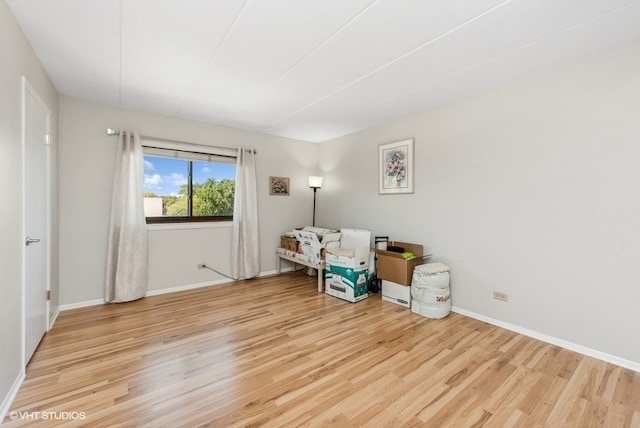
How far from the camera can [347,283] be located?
341 centimetres

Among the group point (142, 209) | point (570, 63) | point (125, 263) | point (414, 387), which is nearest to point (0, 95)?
point (142, 209)

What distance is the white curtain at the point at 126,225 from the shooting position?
3262 millimetres

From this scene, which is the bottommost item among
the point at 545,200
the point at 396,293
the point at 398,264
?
the point at 396,293

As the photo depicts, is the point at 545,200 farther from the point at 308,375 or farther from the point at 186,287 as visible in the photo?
the point at 186,287

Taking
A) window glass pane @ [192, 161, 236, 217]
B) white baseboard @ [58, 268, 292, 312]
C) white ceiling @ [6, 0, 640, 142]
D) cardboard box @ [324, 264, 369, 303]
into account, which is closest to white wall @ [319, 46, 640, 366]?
white ceiling @ [6, 0, 640, 142]

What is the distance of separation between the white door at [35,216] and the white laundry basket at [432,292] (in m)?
3.30

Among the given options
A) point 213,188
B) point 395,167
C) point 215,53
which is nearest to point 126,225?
point 213,188

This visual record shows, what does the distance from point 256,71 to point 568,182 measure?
2.86m

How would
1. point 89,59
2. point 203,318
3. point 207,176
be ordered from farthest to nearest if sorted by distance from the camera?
point 207,176
point 203,318
point 89,59

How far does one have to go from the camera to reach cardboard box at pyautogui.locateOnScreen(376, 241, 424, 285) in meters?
3.15

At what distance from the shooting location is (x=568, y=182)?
7.63ft

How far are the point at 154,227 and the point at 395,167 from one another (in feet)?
10.8

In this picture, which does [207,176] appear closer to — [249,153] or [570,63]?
[249,153]

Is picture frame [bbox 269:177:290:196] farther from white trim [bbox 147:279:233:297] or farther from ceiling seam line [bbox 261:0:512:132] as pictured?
white trim [bbox 147:279:233:297]
